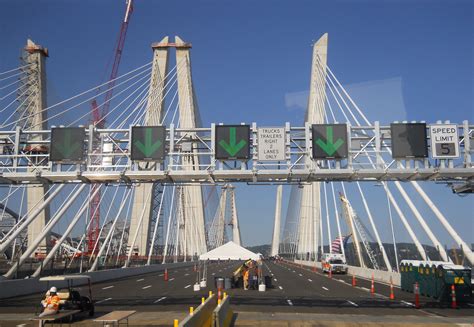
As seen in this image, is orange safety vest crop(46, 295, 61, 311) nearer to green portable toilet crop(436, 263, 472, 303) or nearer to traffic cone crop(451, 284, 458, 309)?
traffic cone crop(451, 284, 458, 309)

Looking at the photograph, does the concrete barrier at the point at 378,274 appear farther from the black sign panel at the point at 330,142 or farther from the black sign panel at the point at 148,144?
the black sign panel at the point at 148,144

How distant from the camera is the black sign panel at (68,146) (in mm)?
22594

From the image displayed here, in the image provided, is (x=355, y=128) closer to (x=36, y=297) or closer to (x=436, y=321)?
(x=436, y=321)

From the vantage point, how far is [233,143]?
22.4 metres

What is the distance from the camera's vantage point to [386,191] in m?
37.8

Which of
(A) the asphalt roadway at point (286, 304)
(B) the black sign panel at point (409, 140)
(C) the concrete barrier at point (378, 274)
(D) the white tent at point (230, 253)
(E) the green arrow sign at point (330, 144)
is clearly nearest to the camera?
(A) the asphalt roadway at point (286, 304)

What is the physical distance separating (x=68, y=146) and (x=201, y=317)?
1234cm

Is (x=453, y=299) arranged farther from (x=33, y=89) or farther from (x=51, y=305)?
(x=33, y=89)

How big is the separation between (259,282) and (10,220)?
102m

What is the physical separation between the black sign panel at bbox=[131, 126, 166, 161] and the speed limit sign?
1110 centimetres

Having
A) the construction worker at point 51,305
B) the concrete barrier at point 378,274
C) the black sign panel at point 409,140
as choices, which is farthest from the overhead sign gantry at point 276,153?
the concrete barrier at point 378,274

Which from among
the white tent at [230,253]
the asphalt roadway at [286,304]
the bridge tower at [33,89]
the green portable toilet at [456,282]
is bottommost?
the asphalt roadway at [286,304]

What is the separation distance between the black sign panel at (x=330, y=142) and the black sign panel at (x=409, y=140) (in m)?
2.03

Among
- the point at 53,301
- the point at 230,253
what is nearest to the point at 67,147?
the point at 53,301
